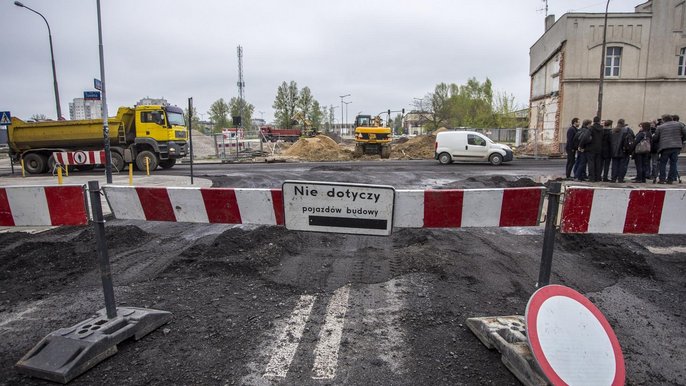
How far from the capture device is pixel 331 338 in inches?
129

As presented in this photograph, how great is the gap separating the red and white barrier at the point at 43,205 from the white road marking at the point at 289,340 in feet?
6.57

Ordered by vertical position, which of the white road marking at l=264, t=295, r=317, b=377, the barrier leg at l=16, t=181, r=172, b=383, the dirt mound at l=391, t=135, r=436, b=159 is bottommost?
the white road marking at l=264, t=295, r=317, b=377

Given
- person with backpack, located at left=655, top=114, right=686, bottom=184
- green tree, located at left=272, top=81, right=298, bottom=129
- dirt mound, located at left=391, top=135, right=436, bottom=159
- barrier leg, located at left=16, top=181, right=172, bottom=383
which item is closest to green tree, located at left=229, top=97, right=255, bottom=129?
green tree, located at left=272, top=81, right=298, bottom=129

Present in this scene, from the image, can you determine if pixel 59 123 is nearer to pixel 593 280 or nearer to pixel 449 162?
pixel 449 162

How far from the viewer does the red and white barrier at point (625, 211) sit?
330cm

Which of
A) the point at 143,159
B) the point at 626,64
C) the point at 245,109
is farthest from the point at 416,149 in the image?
the point at 245,109

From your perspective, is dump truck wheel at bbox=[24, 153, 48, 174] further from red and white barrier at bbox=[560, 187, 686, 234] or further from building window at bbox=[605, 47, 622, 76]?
building window at bbox=[605, 47, 622, 76]

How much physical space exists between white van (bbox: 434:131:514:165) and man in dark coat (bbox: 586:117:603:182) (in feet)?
28.6

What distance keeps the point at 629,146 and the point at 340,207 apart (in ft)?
39.2

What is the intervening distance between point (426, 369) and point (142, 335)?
7.57ft

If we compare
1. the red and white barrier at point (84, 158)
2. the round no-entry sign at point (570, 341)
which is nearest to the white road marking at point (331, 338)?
Result: the round no-entry sign at point (570, 341)

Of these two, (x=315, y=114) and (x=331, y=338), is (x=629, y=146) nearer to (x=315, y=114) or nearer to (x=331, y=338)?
(x=331, y=338)

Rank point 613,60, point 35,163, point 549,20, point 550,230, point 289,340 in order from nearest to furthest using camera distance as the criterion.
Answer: point 550,230 → point 289,340 → point 35,163 → point 613,60 → point 549,20

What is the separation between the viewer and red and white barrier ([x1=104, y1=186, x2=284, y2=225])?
11.7ft
